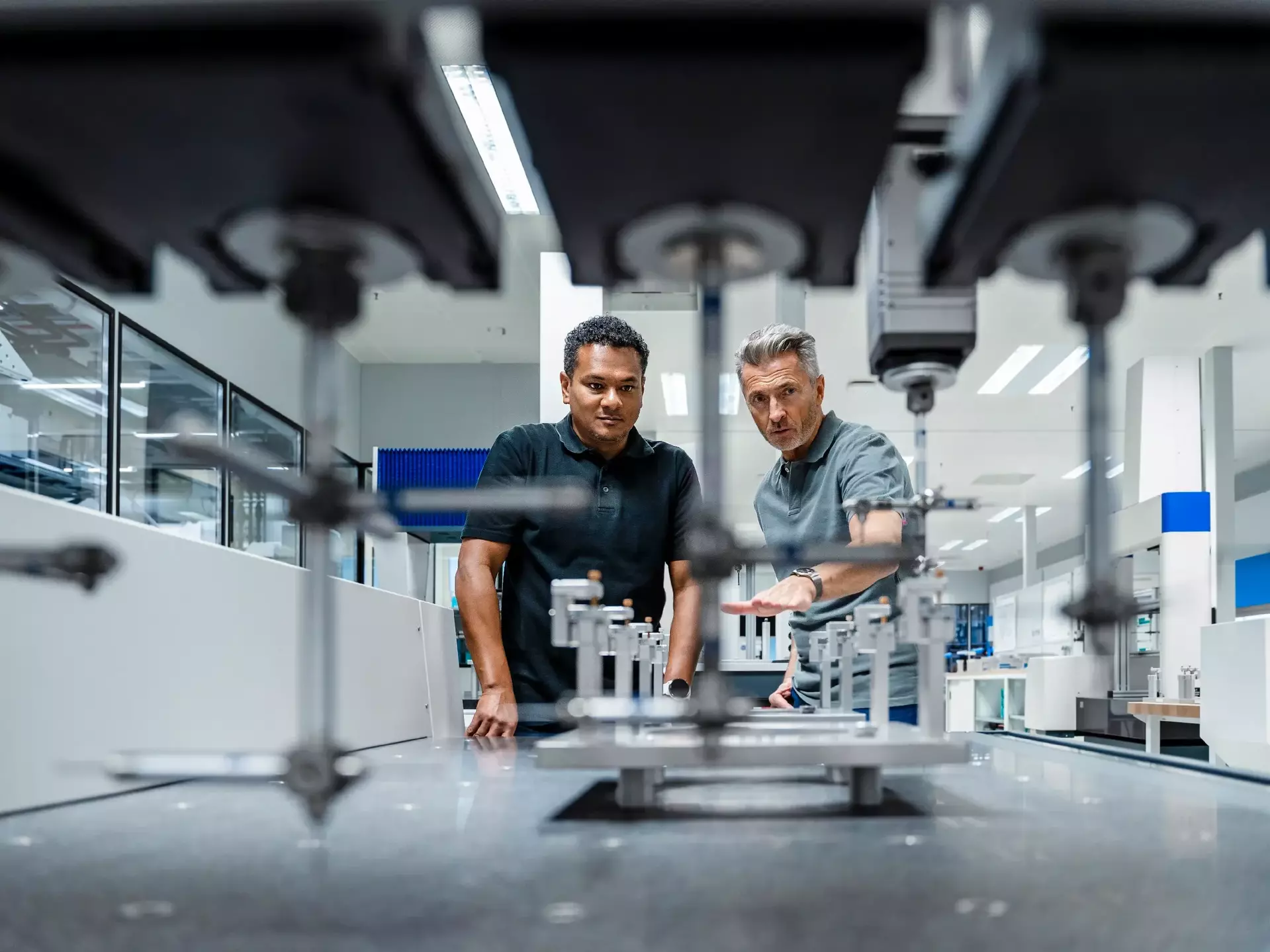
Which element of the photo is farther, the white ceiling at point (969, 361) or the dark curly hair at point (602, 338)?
the white ceiling at point (969, 361)

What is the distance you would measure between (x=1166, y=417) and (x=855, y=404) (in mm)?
2310

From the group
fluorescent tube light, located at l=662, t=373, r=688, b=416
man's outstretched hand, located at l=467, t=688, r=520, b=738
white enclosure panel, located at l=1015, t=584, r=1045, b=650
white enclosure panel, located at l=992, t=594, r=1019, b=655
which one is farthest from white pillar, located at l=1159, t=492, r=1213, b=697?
white enclosure panel, located at l=992, t=594, r=1019, b=655

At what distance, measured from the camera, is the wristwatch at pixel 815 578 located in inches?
48.5

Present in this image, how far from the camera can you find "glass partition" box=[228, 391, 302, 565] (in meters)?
7.12

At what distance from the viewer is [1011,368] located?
741 centimetres

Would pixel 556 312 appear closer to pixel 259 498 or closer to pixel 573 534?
pixel 573 534

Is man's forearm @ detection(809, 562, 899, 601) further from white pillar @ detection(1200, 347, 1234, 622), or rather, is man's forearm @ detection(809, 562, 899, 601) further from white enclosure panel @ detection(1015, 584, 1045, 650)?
white enclosure panel @ detection(1015, 584, 1045, 650)

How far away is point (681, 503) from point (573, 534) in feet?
0.68

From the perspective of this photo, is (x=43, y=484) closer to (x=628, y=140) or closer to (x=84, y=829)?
(x=84, y=829)

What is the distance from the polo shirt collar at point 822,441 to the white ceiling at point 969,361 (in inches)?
96.2

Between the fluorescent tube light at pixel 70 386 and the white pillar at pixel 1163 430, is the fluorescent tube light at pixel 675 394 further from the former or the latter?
the fluorescent tube light at pixel 70 386

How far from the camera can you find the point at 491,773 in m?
0.97

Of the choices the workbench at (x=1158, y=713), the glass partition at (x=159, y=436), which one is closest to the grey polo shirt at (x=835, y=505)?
the workbench at (x=1158, y=713)

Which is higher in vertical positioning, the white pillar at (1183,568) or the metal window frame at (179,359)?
the metal window frame at (179,359)
